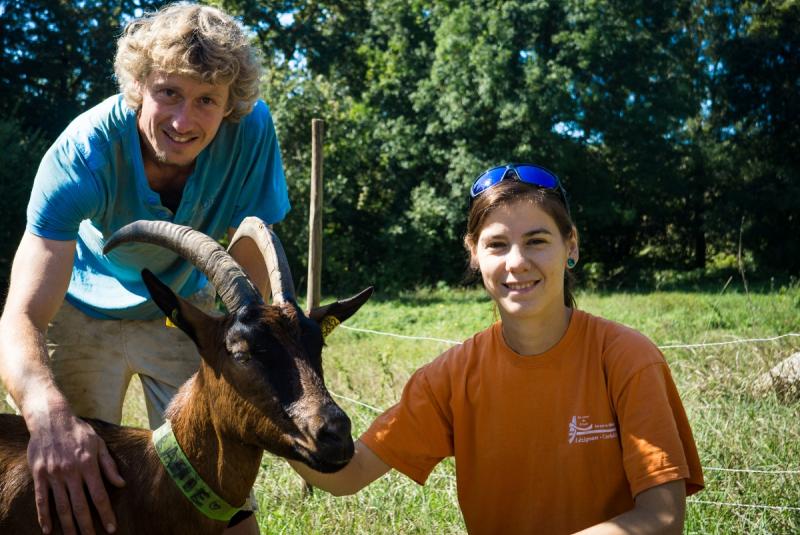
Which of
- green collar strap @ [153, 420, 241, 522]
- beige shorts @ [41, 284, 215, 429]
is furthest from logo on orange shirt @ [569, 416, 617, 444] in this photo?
beige shorts @ [41, 284, 215, 429]

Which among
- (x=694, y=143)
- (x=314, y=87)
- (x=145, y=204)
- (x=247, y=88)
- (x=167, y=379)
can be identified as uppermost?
(x=314, y=87)

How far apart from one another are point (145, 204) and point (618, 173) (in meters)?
24.8

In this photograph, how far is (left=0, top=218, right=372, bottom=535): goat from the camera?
8.93 feet

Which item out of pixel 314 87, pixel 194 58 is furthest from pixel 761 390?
pixel 314 87

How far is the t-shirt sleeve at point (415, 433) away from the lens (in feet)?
10.2

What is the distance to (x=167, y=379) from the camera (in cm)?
387

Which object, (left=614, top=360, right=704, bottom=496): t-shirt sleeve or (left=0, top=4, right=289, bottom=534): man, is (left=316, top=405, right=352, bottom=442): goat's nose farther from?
(left=614, top=360, right=704, bottom=496): t-shirt sleeve

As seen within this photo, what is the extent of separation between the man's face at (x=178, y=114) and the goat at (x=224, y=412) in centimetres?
43

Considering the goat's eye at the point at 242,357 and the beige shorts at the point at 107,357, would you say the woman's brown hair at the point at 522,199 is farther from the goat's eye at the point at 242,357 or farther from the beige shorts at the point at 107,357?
the beige shorts at the point at 107,357

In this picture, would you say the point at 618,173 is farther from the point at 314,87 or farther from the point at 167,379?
the point at 167,379

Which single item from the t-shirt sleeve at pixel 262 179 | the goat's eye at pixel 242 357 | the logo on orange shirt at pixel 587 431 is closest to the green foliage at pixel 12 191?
the t-shirt sleeve at pixel 262 179

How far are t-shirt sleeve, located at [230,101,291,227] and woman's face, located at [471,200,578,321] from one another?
3.97 feet

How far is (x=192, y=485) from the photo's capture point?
2.96 metres

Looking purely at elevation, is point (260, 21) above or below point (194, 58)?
above
